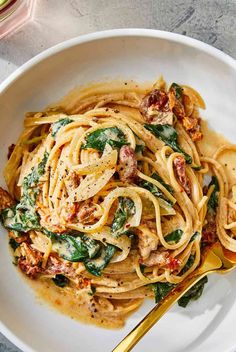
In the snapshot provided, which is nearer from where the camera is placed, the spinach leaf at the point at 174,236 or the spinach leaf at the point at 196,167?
the spinach leaf at the point at 174,236

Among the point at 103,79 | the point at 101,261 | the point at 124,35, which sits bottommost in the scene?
the point at 101,261

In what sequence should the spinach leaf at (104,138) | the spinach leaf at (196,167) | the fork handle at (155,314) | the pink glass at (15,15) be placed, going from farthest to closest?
1. the pink glass at (15,15)
2. the spinach leaf at (196,167)
3. the spinach leaf at (104,138)
4. the fork handle at (155,314)

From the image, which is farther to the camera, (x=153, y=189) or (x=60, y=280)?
(x=60, y=280)

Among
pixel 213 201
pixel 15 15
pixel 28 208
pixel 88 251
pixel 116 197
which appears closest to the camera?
pixel 116 197

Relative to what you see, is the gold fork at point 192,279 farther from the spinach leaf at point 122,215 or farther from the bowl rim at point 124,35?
the bowl rim at point 124,35

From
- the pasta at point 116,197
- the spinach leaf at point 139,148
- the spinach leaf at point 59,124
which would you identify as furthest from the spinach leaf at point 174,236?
the spinach leaf at point 59,124

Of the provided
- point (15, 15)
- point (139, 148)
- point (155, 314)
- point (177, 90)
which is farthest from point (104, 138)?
point (15, 15)

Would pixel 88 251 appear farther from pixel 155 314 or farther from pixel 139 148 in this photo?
pixel 139 148
